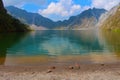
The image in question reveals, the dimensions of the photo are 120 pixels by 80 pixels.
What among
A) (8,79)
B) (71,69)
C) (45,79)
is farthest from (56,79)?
(71,69)

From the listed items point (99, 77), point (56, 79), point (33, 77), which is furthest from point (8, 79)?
point (99, 77)

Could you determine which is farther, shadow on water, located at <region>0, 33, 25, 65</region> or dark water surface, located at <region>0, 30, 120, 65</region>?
shadow on water, located at <region>0, 33, 25, 65</region>

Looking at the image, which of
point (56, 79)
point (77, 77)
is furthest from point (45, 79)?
point (77, 77)

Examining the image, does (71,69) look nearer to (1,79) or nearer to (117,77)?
(117,77)

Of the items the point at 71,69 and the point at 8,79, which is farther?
the point at 71,69

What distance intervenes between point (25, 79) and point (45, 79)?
1.83 meters

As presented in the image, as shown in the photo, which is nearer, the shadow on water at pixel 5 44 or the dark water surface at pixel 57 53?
the dark water surface at pixel 57 53

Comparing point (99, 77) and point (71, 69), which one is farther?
point (71, 69)

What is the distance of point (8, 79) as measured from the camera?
2561cm

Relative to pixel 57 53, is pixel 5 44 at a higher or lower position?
higher

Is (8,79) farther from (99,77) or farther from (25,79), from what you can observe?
(99,77)

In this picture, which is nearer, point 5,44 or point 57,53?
point 57,53

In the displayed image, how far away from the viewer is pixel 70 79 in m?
25.7

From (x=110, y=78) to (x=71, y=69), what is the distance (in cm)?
804
